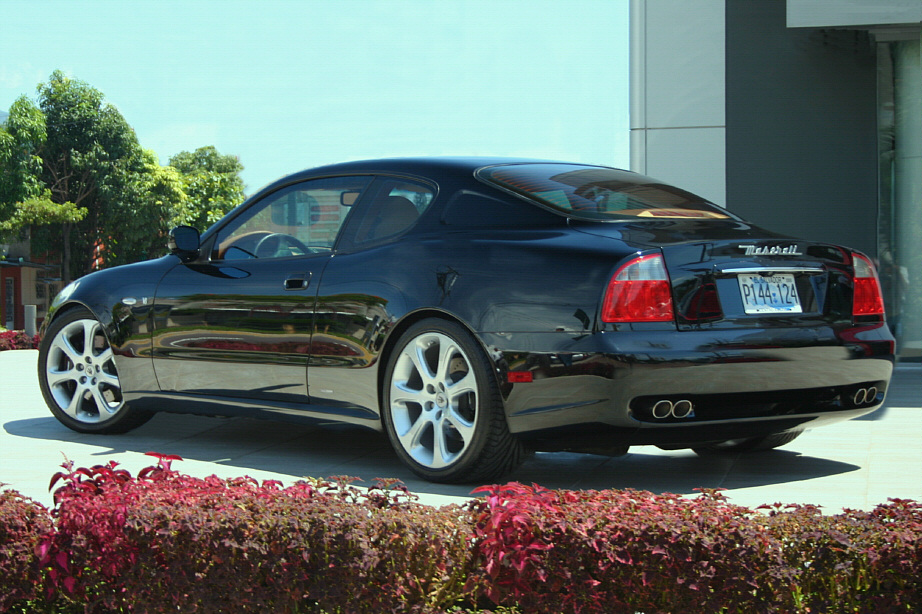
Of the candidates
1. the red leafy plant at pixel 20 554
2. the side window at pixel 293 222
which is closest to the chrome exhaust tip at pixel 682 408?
the side window at pixel 293 222

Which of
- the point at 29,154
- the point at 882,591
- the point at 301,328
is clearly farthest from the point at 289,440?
the point at 29,154

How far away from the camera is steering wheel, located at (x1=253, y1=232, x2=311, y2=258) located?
20.4ft

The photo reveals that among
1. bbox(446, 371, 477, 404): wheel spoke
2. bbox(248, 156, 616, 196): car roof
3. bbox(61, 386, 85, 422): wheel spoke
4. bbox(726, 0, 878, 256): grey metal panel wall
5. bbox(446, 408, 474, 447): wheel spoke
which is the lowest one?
bbox(61, 386, 85, 422): wheel spoke

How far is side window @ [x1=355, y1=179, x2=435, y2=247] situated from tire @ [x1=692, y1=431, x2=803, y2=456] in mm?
2046

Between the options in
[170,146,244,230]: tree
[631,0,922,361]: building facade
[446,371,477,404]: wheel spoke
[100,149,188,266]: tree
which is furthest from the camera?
[170,146,244,230]: tree

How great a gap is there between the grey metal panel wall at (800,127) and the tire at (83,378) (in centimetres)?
745

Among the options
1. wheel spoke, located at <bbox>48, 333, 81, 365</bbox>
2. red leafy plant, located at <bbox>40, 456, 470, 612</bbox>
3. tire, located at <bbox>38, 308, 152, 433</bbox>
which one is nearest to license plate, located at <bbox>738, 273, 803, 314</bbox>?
red leafy plant, located at <bbox>40, 456, 470, 612</bbox>

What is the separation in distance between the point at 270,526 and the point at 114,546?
0.47 m

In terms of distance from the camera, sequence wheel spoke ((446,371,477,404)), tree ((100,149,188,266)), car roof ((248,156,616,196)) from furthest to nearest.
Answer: tree ((100,149,188,266))
car roof ((248,156,616,196))
wheel spoke ((446,371,477,404))

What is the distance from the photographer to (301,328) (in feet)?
18.9

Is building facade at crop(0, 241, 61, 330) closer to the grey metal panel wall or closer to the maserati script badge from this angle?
the grey metal panel wall

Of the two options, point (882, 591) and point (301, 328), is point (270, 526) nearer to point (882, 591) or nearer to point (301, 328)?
point (882, 591)

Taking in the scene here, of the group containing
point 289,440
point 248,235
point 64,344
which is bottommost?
point 289,440

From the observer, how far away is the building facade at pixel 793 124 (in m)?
12.3
